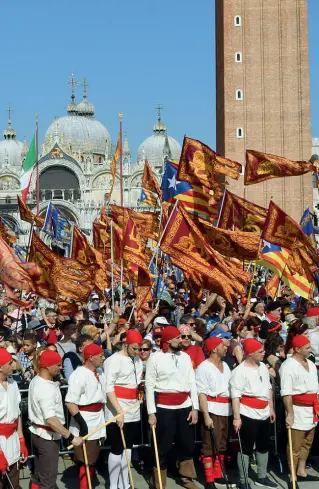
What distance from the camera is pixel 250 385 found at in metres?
9.21

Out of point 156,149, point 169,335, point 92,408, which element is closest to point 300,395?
point 169,335

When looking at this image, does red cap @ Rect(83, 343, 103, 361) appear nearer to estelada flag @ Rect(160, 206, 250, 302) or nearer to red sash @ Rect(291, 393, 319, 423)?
red sash @ Rect(291, 393, 319, 423)

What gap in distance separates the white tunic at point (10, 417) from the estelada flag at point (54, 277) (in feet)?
19.8

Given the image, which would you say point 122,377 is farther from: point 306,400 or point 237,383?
point 306,400

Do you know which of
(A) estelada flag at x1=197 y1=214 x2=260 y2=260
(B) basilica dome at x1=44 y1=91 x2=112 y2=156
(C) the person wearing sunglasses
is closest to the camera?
(C) the person wearing sunglasses

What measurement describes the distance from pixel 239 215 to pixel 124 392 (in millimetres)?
8283

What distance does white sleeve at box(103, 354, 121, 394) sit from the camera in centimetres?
905

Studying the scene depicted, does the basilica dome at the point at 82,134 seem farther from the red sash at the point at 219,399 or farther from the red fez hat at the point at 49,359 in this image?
the red fez hat at the point at 49,359

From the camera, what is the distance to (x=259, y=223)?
17.1 metres

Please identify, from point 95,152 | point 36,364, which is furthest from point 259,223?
point 95,152

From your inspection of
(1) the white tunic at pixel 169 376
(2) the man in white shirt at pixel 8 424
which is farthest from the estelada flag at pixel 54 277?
(2) the man in white shirt at pixel 8 424

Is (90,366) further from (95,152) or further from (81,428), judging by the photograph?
(95,152)

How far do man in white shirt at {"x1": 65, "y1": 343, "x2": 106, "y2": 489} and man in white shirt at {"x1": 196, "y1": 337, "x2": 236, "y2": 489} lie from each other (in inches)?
44.6

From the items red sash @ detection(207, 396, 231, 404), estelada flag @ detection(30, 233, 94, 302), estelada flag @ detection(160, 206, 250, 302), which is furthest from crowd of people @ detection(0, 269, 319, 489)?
estelada flag @ detection(30, 233, 94, 302)
